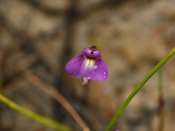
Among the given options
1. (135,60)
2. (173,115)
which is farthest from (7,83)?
(173,115)

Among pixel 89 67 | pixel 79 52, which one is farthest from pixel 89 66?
pixel 79 52

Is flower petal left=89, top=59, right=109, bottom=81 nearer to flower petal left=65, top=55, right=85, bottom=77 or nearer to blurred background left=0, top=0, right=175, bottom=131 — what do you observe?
flower petal left=65, top=55, right=85, bottom=77

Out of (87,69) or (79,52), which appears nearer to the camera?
(87,69)

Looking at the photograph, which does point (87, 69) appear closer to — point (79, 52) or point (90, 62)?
point (90, 62)

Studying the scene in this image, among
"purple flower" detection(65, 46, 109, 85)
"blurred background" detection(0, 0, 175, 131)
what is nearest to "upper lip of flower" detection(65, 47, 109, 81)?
"purple flower" detection(65, 46, 109, 85)

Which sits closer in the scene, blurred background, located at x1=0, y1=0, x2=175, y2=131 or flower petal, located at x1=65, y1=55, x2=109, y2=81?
flower petal, located at x1=65, y1=55, x2=109, y2=81
